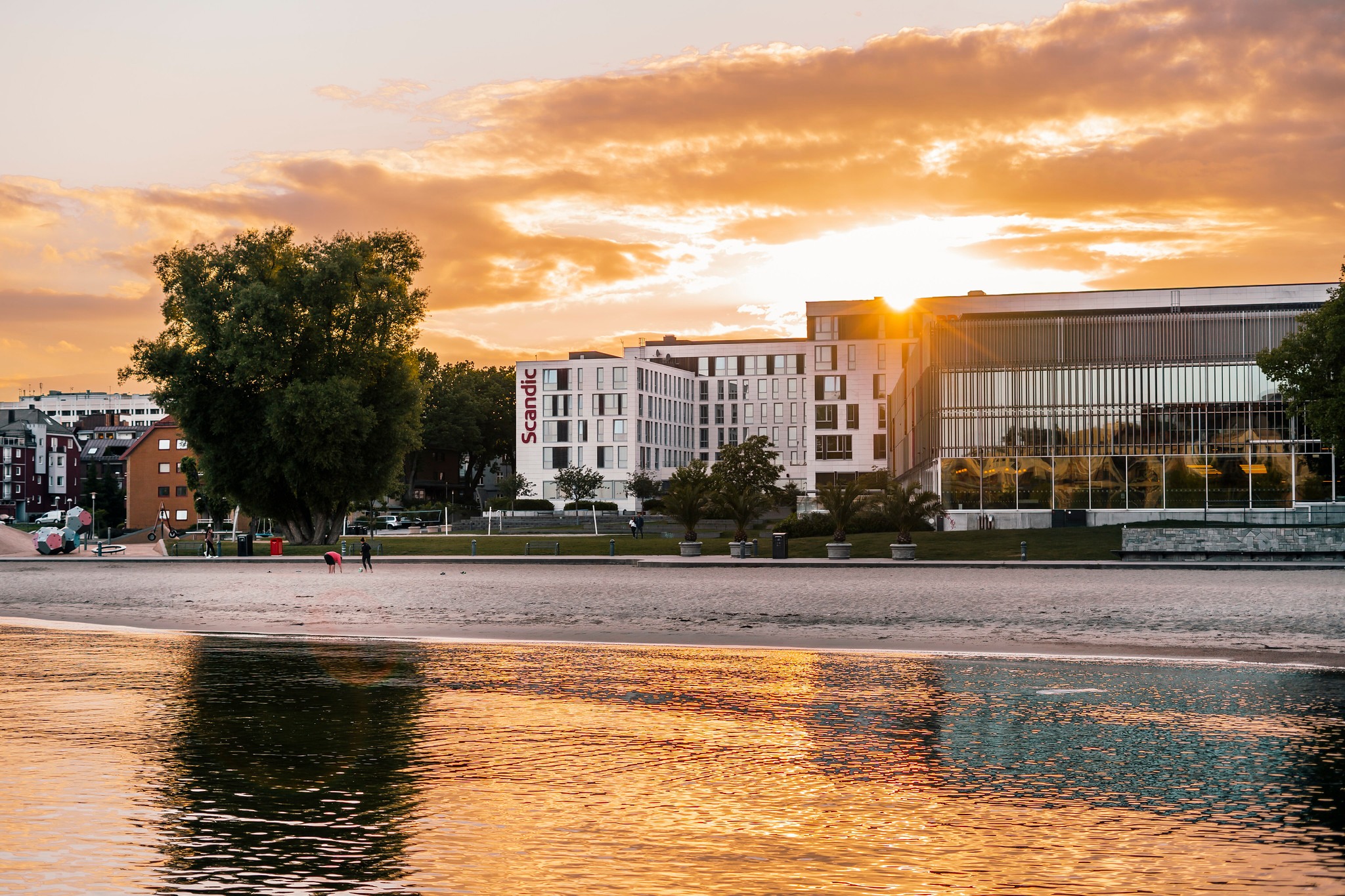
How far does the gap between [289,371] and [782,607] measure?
44.6 metres

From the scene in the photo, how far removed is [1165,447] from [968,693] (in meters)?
→ 57.5

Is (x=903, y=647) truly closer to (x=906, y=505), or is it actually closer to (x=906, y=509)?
(x=906, y=509)

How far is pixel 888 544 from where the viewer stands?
167ft

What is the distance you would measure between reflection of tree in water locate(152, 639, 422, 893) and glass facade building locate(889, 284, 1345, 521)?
181ft

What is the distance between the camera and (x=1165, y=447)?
66938 mm

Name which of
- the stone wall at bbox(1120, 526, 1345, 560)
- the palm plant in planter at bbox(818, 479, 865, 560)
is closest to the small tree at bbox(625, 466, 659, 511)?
the palm plant in planter at bbox(818, 479, 865, 560)

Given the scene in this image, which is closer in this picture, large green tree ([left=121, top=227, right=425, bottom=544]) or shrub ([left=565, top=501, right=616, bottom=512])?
large green tree ([left=121, top=227, right=425, bottom=544])

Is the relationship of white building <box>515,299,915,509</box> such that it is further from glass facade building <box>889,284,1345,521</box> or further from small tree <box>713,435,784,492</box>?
glass facade building <box>889,284,1345,521</box>

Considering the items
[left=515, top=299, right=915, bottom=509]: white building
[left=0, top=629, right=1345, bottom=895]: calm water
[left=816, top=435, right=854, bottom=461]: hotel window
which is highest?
[left=515, top=299, right=915, bottom=509]: white building

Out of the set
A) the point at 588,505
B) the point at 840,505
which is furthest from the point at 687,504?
the point at 588,505

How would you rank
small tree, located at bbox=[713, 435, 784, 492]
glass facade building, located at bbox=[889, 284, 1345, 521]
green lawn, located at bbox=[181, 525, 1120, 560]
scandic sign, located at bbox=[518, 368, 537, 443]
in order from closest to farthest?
1. green lawn, located at bbox=[181, 525, 1120, 560]
2. glass facade building, located at bbox=[889, 284, 1345, 521]
3. small tree, located at bbox=[713, 435, 784, 492]
4. scandic sign, located at bbox=[518, 368, 537, 443]

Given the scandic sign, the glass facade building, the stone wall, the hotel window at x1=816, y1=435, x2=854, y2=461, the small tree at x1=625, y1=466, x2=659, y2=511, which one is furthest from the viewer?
the scandic sign

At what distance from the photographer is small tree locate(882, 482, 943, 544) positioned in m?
47.5

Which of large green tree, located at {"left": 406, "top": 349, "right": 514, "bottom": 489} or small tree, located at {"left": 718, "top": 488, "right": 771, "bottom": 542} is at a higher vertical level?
large green tree, located at {"left": 406, "top": 349, "right": 514, "bottom": 489}
